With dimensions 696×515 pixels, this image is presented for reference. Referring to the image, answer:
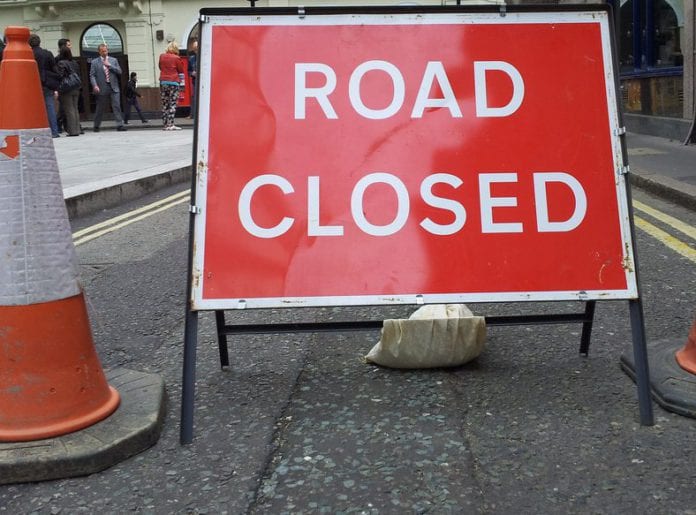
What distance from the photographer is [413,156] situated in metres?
2.63

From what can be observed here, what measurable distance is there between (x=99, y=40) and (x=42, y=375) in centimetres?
2880

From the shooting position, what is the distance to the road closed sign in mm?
2574

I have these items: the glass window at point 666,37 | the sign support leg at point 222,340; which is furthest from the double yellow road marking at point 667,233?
the glass window at point 666,37

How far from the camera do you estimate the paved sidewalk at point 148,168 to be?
7.68 meters

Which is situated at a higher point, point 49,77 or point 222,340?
point 49,77

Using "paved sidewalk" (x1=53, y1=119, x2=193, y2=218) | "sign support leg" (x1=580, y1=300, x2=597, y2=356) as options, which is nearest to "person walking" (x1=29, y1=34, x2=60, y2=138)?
"paved sidewalk" (x1=53, y1=119, x2=193, y2=218)

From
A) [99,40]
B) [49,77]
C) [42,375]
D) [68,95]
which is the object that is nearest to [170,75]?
[68,95]

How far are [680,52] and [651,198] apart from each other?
6.04 meters

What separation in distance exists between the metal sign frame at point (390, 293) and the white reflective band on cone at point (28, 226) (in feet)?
1.40

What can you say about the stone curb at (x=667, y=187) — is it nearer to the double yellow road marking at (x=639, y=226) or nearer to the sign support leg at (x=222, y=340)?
the double yellow road marking at (x=639, y=226)

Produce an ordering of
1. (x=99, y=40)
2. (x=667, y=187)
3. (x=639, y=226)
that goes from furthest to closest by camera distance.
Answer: (x=99, y=40), (x=667, y=187), (x=639, y=226)

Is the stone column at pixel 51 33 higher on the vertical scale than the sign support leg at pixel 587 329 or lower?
higher

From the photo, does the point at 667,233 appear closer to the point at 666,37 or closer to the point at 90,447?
the point at 90,447

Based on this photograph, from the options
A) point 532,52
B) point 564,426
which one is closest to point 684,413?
point 564,426
